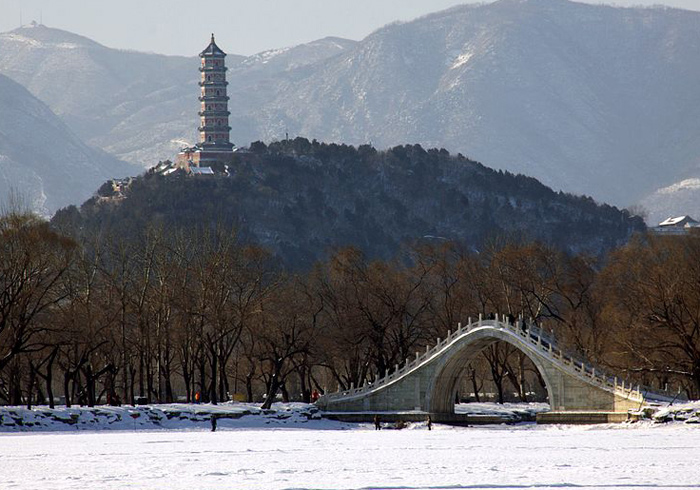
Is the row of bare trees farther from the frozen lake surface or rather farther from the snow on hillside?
the frozen lake surface

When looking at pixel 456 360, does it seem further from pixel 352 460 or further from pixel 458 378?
pixel 352 460

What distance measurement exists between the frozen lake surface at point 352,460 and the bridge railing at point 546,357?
24.8 feet

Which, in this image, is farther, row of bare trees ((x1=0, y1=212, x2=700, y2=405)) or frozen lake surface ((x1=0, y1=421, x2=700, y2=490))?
row of bare trees ((x1=0, y1=212, x2=700, y2=405))

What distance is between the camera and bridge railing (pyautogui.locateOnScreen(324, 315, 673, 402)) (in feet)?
294

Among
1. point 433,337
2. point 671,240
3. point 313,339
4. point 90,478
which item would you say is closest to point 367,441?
point 90,478

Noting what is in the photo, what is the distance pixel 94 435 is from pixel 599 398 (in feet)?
96.7

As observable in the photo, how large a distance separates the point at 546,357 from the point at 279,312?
21.7 m

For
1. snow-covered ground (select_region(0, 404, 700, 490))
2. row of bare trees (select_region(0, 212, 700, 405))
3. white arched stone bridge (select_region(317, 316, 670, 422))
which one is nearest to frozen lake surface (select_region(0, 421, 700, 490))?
snow-covered ground (select_region(0, 404, 700, 490))

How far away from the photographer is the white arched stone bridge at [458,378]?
3629 inches

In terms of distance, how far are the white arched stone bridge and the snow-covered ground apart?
24.6ft

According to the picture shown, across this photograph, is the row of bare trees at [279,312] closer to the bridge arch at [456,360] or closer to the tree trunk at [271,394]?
the tree trunk at [271,394]

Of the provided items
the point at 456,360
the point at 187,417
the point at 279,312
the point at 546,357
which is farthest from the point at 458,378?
the point at 187,417

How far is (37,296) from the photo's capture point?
91500 millimetres

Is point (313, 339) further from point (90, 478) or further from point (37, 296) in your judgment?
point (90, 478)
